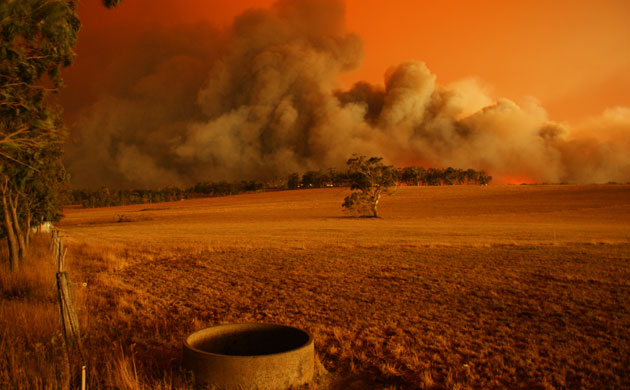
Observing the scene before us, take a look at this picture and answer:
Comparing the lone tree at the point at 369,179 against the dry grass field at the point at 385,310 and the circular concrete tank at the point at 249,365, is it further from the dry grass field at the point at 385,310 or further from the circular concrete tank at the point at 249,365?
the circular concrete tank at the point at 249,365

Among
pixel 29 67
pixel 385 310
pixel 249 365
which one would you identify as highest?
pixel 29 67

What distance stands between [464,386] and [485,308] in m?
5.48

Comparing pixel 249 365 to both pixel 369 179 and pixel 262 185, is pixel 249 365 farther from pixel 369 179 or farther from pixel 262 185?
pixel 262 185

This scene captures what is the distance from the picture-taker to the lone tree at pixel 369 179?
68562mm

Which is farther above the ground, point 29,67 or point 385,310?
point 29,67

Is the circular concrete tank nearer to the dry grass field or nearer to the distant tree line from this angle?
the dry grass field

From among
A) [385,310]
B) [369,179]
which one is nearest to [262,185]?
[369,179]

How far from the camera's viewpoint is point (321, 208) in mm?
84688

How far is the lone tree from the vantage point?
225ft

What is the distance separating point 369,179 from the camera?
69.2m

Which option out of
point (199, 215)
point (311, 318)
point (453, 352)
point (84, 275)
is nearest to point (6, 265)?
point (84, 275)

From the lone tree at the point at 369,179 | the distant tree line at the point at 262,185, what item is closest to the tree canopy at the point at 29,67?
the lone tree at the point at 369,179

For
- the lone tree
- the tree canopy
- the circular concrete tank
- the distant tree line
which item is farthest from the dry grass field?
the distant tree line

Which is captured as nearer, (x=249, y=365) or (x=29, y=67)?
(x=249, y=365)
